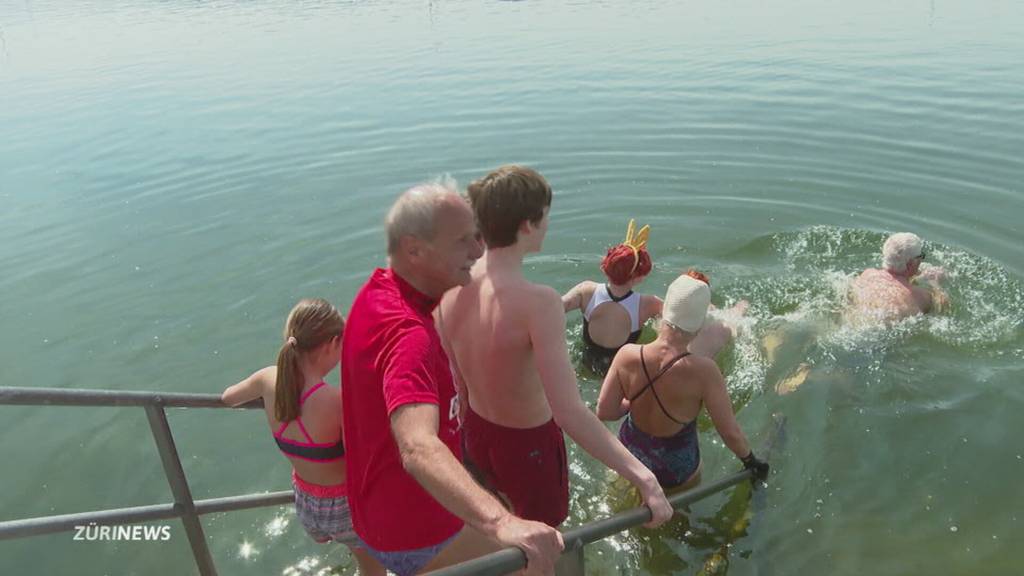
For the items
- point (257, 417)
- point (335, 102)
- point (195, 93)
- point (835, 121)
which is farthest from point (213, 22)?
point (257, 417)

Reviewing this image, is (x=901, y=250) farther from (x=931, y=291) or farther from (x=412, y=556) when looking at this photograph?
(x=412, y=556)

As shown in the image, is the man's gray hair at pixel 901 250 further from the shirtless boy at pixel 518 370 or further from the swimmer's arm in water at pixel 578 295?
the shirtless boy at pixel 518 370

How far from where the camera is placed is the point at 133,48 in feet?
106

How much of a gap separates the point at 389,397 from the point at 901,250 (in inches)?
236

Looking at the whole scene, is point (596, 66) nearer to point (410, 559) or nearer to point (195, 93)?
point (195, 93)

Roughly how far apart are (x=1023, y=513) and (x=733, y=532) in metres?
2.06

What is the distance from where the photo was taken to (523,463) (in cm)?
363

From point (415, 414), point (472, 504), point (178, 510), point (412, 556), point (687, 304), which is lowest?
point (178, 510)

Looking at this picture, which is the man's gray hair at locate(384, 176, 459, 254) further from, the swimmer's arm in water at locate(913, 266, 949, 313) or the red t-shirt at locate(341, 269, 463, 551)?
the swimmer's arm in water at locate(913, 266, 949, 313)

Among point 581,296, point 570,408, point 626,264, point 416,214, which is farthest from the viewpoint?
point 581,296

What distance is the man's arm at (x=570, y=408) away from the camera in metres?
2.89

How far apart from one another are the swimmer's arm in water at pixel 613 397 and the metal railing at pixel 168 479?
1.91m

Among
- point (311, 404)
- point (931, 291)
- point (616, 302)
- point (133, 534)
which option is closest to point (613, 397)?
point (616, 302)

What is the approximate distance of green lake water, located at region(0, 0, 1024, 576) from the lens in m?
5.13
